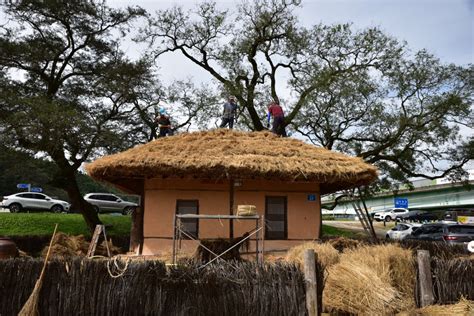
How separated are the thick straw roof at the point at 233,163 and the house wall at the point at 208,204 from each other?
2.56 feet

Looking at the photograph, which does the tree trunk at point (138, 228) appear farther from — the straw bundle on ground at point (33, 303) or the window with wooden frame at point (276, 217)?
the straw bundle on ground at point (33, 303)

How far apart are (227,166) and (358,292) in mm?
Result: 5797

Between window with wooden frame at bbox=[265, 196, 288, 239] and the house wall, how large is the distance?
0.42ft

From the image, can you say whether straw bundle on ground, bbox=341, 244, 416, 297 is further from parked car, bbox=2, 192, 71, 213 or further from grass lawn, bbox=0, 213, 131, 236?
parked car, bbox=2, 192, 71, 213

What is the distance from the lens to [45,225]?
2625 centimetres

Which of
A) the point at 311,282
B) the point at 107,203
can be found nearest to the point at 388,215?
the point at 107,203

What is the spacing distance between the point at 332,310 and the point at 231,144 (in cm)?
737

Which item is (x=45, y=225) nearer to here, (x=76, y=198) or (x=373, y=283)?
(x=76, y=198)

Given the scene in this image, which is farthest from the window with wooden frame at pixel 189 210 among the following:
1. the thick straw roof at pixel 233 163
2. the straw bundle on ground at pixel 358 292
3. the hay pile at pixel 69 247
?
the straw bundle on ground at pixel 358 292

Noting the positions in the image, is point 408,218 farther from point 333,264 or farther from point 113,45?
point 333,264

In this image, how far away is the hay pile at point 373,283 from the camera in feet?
24.6

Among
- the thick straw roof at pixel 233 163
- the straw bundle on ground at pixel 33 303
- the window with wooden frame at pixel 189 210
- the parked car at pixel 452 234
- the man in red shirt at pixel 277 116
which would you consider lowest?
the straw bundle on ground at pixel 33 303

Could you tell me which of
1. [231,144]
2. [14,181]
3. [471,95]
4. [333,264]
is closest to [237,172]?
[231,144]

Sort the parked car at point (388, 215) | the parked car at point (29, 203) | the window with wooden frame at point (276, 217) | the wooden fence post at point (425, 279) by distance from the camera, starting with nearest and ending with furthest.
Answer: the wooden fence post at point (425, 279) < the window with wooden frame at point (276, 217) < the parked car at point (29, 203) < the parked car at point (388, 215)
